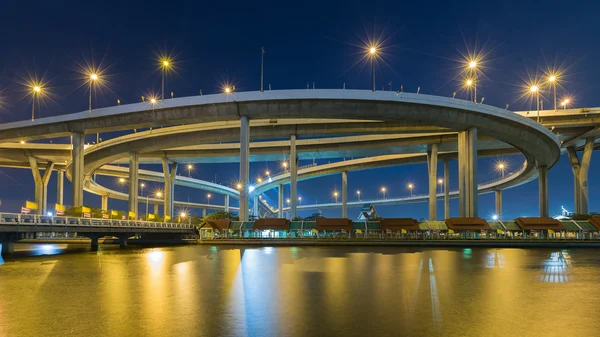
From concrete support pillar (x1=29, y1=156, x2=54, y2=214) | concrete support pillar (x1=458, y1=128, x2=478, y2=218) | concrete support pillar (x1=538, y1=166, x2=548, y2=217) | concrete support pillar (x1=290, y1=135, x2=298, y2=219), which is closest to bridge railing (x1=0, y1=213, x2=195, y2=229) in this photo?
concrete support pillar (x1=290, y1=135, x2=298, y2=219)

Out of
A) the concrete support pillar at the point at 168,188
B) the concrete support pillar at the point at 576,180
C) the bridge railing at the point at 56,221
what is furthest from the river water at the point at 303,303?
the concrete support pillar at the point at 576,180

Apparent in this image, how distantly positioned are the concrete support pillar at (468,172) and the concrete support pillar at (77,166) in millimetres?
53238

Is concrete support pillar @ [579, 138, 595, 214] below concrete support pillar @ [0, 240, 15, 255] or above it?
above

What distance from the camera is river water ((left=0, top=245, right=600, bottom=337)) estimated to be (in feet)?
28.8

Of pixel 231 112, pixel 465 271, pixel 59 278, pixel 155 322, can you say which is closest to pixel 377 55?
pixel 231 112

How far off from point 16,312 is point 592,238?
52.8m

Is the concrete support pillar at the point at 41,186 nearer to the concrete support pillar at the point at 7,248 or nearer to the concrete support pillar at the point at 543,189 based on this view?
the concrete support pillar at the point at 7,248

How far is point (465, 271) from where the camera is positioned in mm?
A: 19031

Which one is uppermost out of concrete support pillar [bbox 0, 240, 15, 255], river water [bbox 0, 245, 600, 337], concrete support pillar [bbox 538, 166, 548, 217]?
concrete support pillar [bbox 538, 166, 548, 217]

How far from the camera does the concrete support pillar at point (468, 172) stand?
174ft

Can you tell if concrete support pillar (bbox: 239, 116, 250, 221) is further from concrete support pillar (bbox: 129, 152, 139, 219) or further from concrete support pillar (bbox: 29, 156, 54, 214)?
concrete support pillar (bbox: 29, 156, 54, 214)

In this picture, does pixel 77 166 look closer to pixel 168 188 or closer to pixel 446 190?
pixel 168 188

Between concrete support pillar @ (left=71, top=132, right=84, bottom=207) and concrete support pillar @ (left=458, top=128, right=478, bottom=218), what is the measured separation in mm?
53238

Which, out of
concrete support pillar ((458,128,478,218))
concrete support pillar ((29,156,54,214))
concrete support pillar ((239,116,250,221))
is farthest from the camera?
concrete support pillar ((29,156,54,214))
